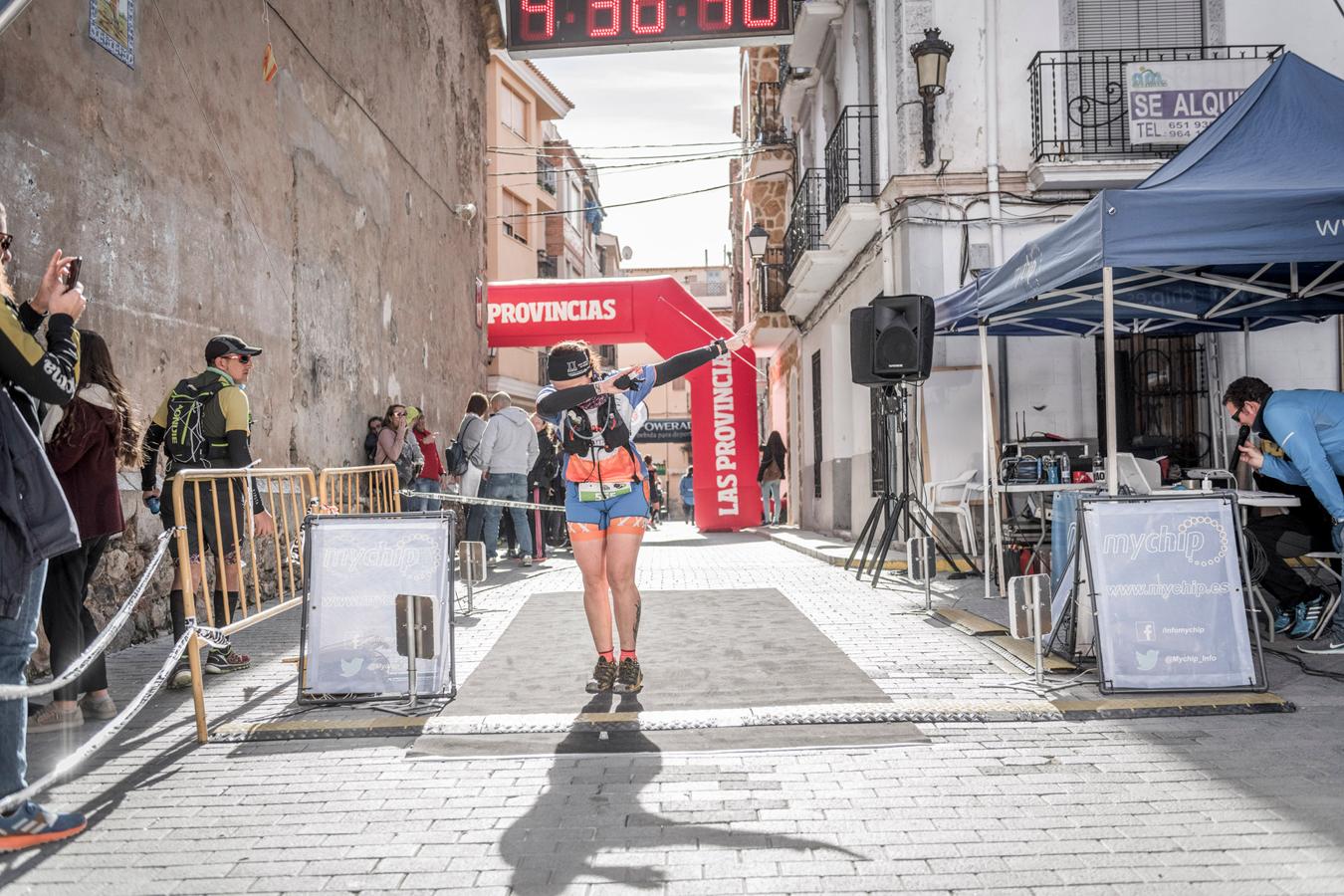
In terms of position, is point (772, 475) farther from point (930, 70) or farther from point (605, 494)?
point (605, 494)

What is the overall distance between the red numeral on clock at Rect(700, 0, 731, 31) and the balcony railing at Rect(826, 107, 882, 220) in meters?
3.02

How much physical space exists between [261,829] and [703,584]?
23.5ft

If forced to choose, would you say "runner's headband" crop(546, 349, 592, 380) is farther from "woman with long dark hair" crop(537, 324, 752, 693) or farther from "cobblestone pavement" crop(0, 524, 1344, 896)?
"cobblestone pavement" crop(0, 524, 1344, 896)

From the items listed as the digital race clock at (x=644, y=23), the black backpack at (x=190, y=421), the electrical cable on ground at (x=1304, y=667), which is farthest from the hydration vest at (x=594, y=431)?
the digital race clock at (x=644, y=23)

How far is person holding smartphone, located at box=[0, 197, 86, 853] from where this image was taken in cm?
355

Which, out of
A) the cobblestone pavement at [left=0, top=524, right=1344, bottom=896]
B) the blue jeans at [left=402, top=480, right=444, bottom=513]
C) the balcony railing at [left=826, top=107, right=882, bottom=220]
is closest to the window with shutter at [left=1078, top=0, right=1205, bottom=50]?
the balcony railing at [left=826, top=107, right=882, bottom=220]

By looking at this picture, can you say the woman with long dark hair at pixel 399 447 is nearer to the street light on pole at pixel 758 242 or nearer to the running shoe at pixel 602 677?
the running shoe at pixel 602 677

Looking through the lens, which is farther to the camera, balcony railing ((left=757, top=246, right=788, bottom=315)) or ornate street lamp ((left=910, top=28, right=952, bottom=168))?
balcony railing ((left=757, top=246, right=788, bottom=315))

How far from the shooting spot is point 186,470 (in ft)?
17.2

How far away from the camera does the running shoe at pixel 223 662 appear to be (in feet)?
21.3

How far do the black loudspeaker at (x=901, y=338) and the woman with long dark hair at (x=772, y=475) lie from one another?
40.2 ft

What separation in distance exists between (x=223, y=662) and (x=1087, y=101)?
425 inches

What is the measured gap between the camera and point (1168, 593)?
215 inches

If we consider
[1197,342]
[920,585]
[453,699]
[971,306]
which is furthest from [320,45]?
[1197,342]
